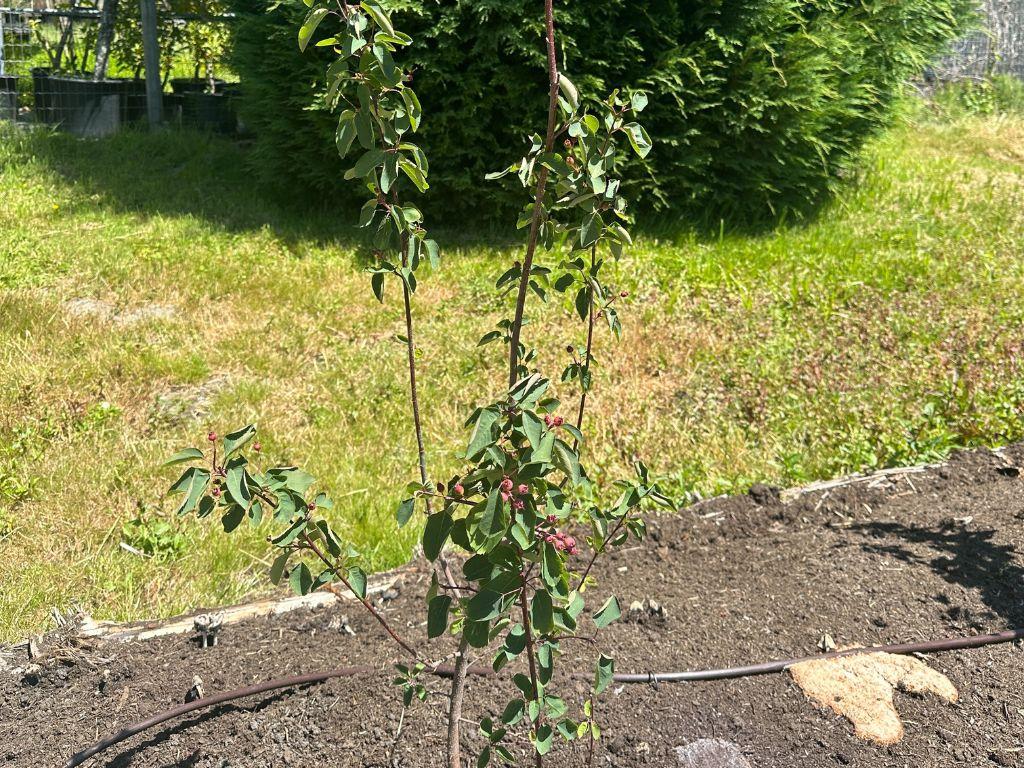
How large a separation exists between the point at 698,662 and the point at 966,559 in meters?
1.06

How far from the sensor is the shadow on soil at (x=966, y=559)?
8.75ft

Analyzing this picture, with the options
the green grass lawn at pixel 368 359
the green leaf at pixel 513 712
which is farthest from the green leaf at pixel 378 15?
the green grass lawn at pixel 368 359

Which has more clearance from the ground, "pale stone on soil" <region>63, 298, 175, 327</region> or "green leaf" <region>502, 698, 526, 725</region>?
"green leaf" <region>502, 698, 526, 725</region>

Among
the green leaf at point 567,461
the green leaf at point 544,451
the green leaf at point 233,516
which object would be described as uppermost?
the green leaf at point 544,451

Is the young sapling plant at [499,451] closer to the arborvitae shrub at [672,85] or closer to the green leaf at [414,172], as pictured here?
the green leaf at [414,172]

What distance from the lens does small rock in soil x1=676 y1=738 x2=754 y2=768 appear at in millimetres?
2051

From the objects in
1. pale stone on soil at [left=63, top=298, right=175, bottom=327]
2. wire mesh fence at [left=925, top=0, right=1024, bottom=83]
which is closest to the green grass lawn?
pale stone on soil at [left=63, top=298, right=175, bottom=327]

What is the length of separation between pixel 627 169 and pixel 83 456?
3.96m

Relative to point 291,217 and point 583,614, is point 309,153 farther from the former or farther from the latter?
point 583,614

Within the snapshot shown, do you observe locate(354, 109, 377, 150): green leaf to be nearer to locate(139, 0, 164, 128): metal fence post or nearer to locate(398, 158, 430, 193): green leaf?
locate(398, 158, 430, 193): green leaf

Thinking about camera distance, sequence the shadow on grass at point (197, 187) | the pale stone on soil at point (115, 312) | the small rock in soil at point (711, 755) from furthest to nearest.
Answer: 1. the shadow on grass at point (197, 187)
2. the pale stone on soil at point (115, 312)
3. the small rock in soil at point (711, 755)

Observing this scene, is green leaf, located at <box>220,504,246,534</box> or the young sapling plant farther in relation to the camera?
green leaf, located at <box>220,504,246,534</box>

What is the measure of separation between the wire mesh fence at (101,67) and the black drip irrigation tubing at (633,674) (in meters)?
7.39

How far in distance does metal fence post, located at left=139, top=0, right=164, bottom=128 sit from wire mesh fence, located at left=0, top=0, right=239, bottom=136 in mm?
168
